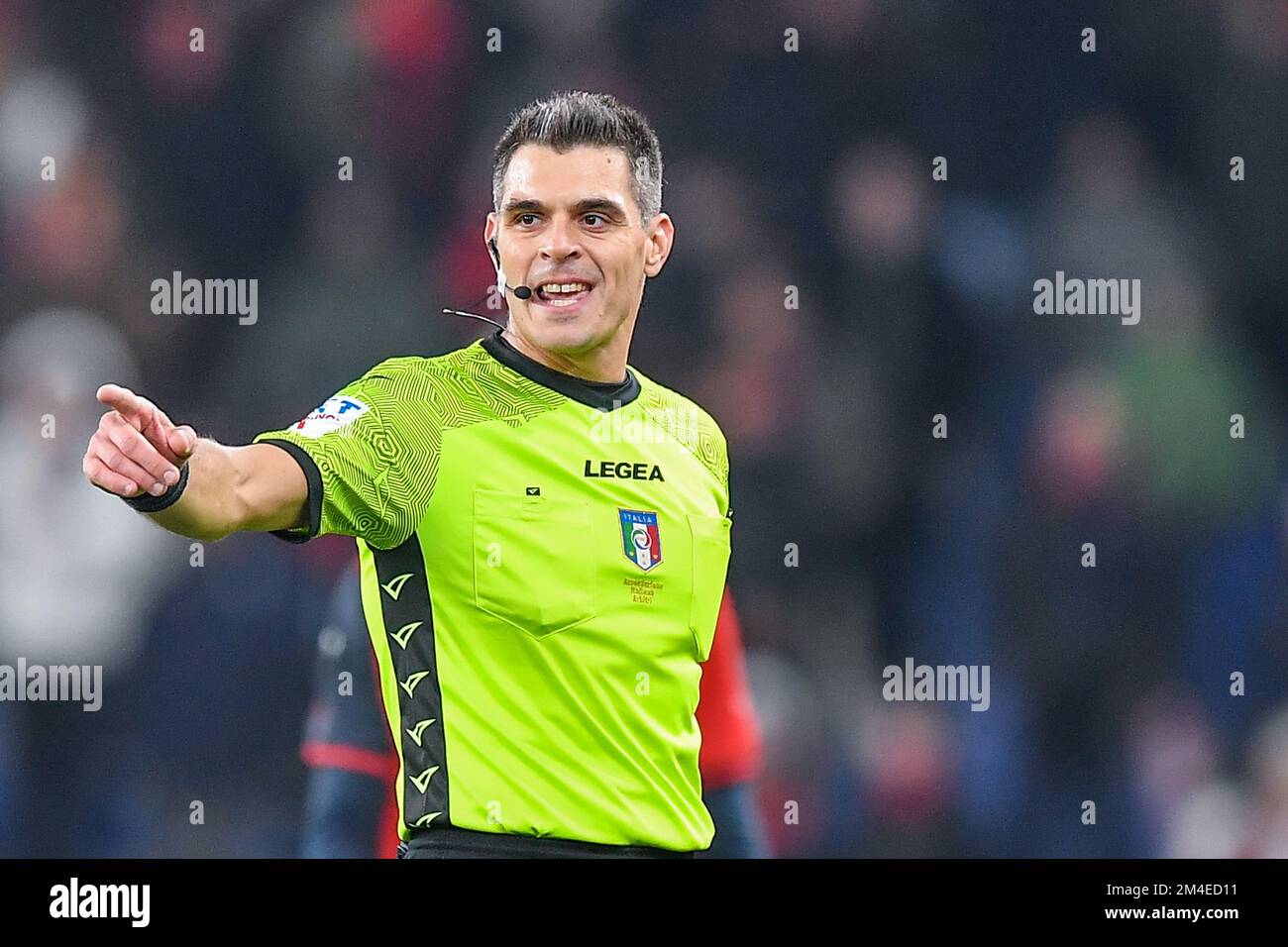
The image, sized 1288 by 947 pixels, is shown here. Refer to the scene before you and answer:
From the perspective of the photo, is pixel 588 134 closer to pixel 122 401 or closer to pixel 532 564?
pixel 532 564

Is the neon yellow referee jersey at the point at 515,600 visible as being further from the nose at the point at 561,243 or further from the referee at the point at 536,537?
the nose at the point at 561,243

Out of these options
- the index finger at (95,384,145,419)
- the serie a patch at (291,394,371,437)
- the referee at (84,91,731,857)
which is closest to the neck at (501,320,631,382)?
the referee at (84,91,731,857)

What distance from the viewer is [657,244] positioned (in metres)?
3.40

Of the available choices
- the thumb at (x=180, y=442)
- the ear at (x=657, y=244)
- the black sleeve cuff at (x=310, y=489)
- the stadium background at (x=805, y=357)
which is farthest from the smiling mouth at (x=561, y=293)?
the stadium background at (x=805, y=357)

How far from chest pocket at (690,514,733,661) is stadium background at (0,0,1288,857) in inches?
80.6

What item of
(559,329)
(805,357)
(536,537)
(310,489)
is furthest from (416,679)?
(805,357)

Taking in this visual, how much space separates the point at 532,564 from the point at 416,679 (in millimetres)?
290

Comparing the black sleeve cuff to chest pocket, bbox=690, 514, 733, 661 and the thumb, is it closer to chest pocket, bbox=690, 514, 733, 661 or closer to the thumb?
the thumb

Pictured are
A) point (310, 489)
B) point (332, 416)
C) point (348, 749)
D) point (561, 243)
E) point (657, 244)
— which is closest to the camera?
point (310, 489)

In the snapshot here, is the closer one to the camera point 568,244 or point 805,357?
point 568,244

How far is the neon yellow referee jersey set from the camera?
2836mm

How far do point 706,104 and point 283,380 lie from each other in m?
1.76

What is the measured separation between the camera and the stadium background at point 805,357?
5160 mm

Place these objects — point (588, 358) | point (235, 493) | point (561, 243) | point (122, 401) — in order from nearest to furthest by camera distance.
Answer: point (122, 401) → point (235, 493) → point (561, 243) → point (588, 358)
